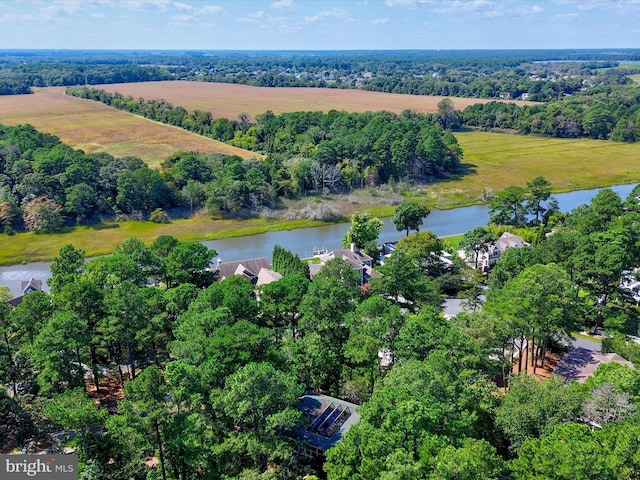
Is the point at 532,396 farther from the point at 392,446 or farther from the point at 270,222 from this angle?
the point at 270,222

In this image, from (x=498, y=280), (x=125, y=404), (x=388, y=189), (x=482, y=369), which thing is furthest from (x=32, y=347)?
(x=388, y=189)

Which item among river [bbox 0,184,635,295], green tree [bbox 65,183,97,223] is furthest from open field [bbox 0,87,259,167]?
river [bbox 0,184,635,295]

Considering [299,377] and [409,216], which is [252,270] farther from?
[409,216]

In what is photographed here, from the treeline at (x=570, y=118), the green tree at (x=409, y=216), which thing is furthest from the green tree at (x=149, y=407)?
the treeline at (x=570, y=118)

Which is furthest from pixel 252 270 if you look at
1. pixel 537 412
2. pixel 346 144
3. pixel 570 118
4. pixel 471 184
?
pixel 570 118

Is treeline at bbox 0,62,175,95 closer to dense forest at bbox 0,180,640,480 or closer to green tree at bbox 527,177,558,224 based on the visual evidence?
green tree at bbox 527,177,558,224
